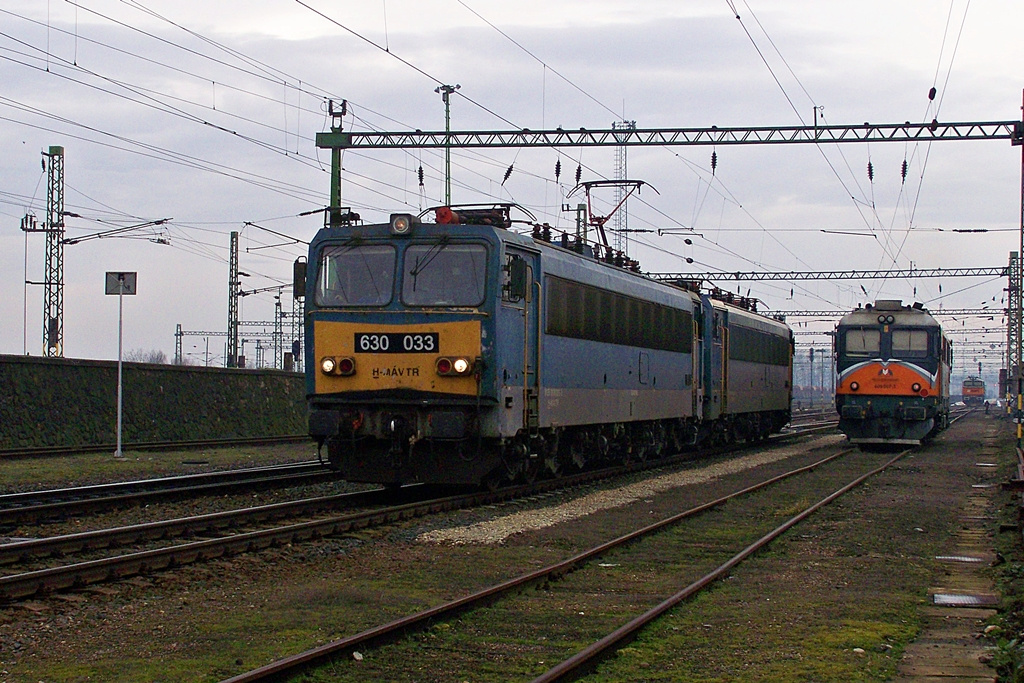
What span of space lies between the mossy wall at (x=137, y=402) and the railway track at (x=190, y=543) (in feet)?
40.4

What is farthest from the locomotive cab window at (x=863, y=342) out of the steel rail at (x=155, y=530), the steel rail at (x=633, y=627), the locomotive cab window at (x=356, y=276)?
the locomotive cab window at (x=356, y=276)

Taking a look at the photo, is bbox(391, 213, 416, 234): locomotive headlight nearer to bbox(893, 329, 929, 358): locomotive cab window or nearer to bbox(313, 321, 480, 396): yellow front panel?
bbox(313, 321, 480, 396): yellow front panel

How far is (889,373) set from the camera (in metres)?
31.2

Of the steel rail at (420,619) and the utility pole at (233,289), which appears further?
the utility pole at (233,289)

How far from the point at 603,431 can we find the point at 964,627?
12108 mm

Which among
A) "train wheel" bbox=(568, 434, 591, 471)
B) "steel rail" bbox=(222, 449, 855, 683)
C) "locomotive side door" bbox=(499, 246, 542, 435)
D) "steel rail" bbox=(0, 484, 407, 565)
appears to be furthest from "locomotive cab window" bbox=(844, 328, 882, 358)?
"steel rail" bbox=(222, 449, 855, 683)

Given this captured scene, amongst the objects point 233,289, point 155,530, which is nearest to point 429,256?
A: point 155,530

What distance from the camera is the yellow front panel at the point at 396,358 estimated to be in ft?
49.7

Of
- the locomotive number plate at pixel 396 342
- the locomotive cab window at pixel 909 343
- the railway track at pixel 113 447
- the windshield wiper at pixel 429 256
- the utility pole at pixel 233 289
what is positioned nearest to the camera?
the locomotive number plate at pixel 396 342

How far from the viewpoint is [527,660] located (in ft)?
24.6

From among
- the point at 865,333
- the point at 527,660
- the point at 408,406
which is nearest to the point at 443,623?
the point at 527,660

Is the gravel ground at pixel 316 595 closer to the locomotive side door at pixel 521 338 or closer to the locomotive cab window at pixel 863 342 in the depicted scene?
the locomotive side door at pixel 521 338

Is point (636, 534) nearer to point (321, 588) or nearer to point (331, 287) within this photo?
point (321, 588)

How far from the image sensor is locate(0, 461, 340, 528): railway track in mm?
13648
